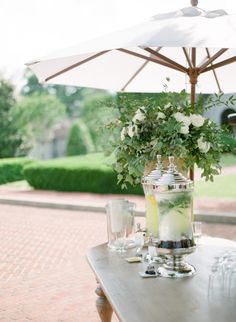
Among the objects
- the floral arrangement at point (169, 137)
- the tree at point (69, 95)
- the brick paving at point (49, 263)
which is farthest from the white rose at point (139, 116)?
the tree at point (69, 95)

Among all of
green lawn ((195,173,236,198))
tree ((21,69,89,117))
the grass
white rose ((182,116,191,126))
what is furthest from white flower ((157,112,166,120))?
tree ((21,69,89,117))

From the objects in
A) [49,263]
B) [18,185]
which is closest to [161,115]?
[49,263]

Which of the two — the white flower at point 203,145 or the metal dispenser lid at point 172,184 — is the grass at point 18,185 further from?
the metal dispenser lid at point 172,184

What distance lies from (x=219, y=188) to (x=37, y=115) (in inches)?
716

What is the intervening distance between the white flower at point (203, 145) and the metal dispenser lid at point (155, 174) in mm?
233

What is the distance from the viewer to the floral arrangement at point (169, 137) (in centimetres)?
275

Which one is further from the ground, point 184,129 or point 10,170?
point 184,129

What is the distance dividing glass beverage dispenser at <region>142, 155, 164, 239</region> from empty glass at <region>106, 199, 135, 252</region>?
0.19 m

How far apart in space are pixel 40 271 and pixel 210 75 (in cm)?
291

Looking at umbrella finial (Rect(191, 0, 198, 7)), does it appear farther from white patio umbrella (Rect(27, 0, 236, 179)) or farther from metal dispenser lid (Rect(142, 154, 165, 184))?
metal dispenser lid (Rect(142, 154, 165, 184))

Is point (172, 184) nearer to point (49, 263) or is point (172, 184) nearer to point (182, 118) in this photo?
point (182, 118)

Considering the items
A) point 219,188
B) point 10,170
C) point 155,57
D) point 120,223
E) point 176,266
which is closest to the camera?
point 176,266

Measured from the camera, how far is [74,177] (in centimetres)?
1350

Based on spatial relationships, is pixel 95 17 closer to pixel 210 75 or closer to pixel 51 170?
pixel 51 170
